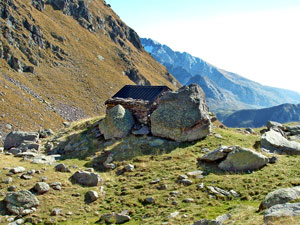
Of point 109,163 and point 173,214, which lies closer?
point 173,214

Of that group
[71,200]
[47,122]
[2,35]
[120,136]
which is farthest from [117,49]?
[71,200]

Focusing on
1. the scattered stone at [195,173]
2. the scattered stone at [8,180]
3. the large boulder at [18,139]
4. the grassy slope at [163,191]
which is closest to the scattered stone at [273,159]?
the grassy slope at [163,191]

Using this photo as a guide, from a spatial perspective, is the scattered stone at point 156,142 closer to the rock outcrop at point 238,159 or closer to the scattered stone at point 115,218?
the rock outcrop at point 238,159

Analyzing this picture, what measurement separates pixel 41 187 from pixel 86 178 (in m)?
2.52

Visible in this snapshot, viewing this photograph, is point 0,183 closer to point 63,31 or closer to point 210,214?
point 210,214

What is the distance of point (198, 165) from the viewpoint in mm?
16500

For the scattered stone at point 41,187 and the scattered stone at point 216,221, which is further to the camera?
the scattered stone at point 41,187

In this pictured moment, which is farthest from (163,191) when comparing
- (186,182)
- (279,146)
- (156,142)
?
(279,146)

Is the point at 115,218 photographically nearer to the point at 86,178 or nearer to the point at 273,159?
the point at 86,178

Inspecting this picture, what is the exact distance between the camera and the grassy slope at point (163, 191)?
1149 centimetres

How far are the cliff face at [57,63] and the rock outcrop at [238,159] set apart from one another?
47.4 m

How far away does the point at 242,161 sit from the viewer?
15.7 m

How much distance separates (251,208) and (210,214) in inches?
64.3

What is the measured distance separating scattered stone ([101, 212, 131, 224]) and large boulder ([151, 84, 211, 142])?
10.0m
